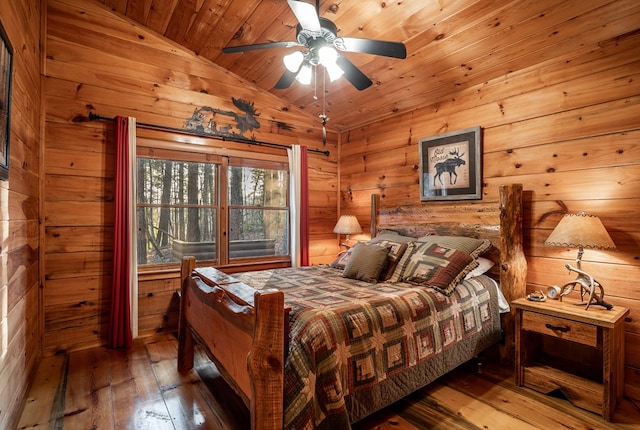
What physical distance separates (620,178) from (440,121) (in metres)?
1.52

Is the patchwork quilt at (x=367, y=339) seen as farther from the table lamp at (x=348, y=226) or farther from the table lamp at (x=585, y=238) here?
the table lamp at (x=348, y=226)

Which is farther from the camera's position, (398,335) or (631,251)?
(631,251)

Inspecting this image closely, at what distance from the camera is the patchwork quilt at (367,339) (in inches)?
57.7

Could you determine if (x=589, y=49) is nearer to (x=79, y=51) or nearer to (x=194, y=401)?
(x=194, y=401)

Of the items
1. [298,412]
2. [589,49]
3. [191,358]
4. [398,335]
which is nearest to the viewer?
[298,412]

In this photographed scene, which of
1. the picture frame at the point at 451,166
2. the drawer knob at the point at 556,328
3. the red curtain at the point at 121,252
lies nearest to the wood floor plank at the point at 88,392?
the red curtain at the point at 121,252

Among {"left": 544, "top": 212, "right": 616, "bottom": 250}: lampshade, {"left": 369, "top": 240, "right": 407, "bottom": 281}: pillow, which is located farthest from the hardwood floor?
{"left": 544, "top": 212, "right": 616, "bottom": 250}: lampshade

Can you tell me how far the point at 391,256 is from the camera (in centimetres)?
274

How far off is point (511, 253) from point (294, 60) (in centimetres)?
217

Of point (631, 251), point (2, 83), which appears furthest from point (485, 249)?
point (2, 83)

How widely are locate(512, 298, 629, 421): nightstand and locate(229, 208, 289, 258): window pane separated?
8.52 ft

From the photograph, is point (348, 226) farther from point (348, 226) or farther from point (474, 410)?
point (474, 410)

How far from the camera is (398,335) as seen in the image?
73.4 inches

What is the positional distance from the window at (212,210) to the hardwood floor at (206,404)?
119 cm
